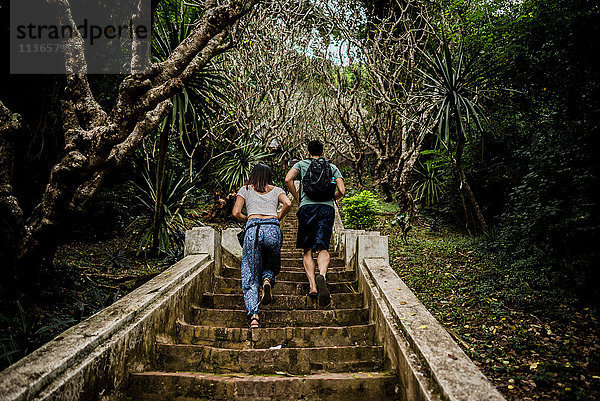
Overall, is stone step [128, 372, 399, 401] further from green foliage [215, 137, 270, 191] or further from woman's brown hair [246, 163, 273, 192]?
green foliage [215, 137, 270, 191]

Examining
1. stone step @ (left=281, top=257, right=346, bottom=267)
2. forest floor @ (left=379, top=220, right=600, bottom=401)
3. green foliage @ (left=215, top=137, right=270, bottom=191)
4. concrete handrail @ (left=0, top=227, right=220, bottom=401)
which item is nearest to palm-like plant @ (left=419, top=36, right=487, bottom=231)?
forest floor @ (left=379, top=220, right=600, bottom=401)

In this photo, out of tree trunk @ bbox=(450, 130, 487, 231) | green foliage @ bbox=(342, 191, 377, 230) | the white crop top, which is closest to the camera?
the white crop top

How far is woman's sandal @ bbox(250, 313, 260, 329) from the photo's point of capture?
3.40 metres

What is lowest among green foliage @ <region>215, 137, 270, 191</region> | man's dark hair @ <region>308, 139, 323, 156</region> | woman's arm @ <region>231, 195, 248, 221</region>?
woman's arm @ <region>231, 195, 248, 221</region>

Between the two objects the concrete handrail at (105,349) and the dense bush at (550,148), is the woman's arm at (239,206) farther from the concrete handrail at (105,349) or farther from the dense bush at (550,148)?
the dense bush at (550,148)

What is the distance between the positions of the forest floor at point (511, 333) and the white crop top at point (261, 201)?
2.59 metres

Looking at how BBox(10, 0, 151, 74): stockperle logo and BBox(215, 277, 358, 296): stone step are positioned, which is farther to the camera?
BBox(215, 277, 358, 296): stone step

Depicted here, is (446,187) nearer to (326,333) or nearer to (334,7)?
(334,7)

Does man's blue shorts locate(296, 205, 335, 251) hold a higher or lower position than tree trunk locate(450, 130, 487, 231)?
lower


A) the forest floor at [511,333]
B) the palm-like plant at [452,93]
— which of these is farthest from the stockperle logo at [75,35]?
the palm-like plant at [452,93]

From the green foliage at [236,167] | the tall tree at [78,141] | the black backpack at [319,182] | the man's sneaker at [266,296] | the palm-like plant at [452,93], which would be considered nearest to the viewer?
the tall tree at [78,141]

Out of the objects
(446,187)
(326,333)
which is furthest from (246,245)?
(446,187)

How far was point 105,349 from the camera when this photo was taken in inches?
98.3

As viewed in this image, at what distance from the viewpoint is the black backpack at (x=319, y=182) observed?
4.04 m
